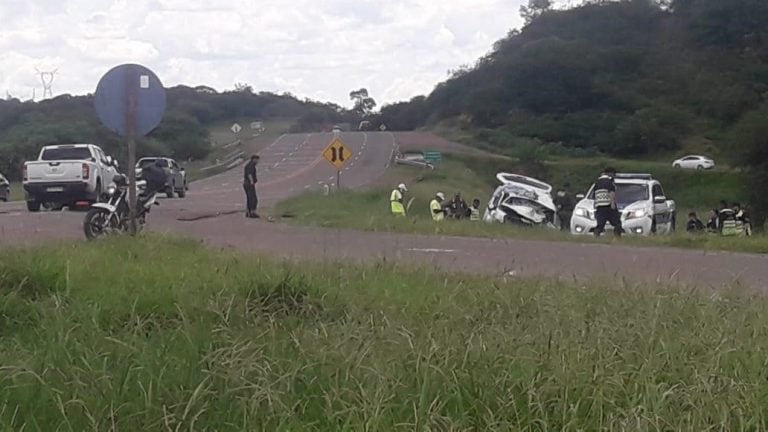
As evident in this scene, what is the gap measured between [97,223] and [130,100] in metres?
3.67

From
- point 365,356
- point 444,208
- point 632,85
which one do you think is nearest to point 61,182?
point 444,208

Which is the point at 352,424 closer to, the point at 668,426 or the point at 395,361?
the point at 395,361

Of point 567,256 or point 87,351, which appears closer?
point 87,351

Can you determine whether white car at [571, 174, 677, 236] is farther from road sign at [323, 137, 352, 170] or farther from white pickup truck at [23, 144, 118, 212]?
white pickup truck at [23, 144, 118, 212]

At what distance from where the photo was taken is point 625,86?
3565 inches

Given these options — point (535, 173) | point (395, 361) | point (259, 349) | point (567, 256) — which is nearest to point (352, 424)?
point (395, 361)

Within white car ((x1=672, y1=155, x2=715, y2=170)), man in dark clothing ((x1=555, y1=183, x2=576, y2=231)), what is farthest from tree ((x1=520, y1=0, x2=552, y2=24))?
man in dark clothing ((x1=555, y1=183, x2=576, y2=231))

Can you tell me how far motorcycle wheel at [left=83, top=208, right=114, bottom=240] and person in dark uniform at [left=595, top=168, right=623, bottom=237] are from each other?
9.02 m

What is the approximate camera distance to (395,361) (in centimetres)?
561

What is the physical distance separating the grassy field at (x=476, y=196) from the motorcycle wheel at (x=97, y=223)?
5.72 meters

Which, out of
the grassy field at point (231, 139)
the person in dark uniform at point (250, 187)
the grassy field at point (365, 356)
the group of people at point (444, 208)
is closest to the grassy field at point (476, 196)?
the group of people at point (444, 208)

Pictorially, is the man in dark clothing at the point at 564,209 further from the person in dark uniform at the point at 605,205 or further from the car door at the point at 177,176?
the car door at the point at 177,176

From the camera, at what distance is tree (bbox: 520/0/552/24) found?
126 metres

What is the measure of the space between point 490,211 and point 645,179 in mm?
3842
